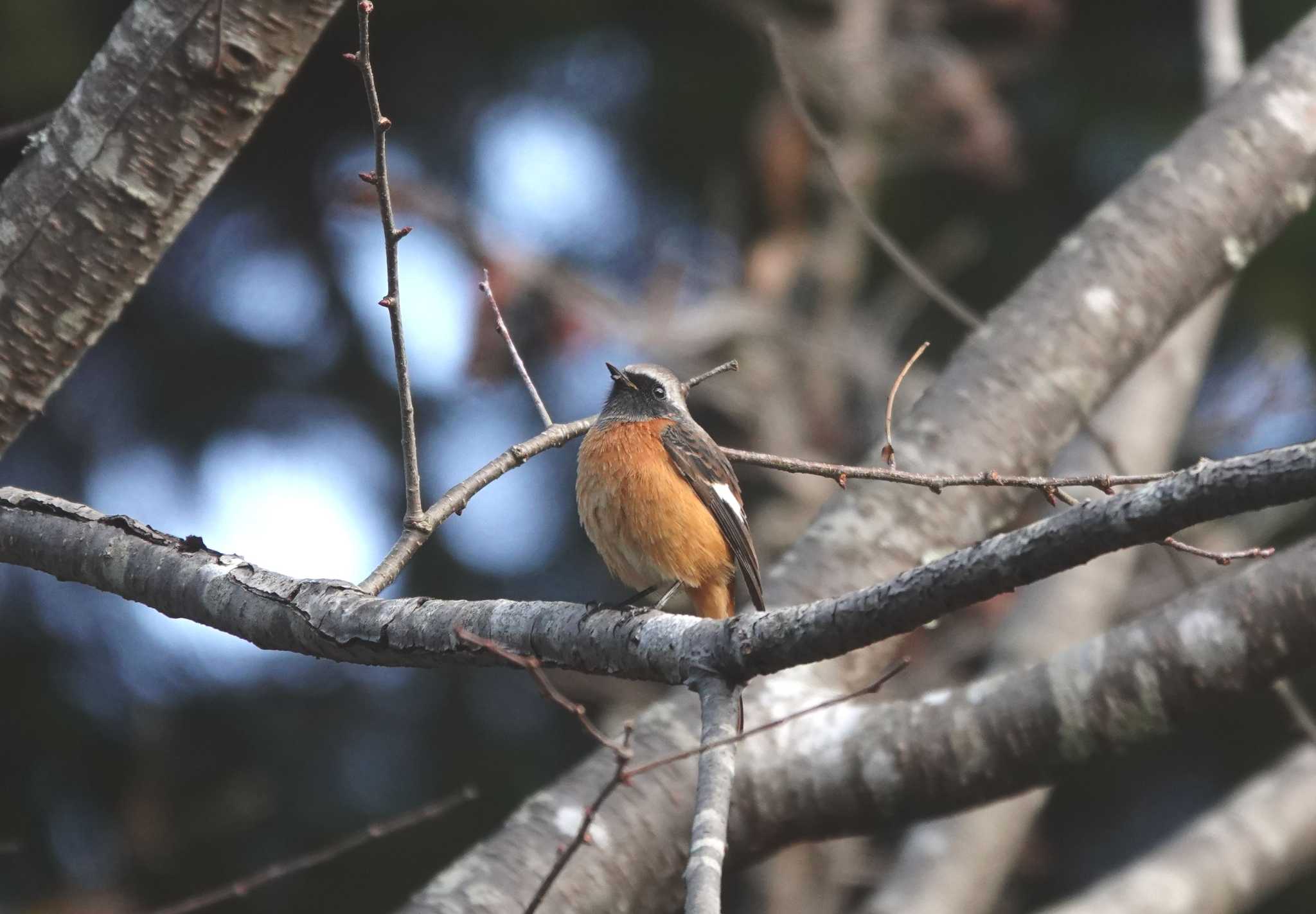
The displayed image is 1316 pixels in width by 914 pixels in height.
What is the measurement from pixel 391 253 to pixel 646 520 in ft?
5.56

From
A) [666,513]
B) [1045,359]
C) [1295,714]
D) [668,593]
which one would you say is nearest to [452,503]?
[666,513]

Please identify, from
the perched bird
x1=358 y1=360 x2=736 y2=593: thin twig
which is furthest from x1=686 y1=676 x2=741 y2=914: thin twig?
the perched bird

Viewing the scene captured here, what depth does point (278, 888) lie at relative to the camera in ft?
22.7

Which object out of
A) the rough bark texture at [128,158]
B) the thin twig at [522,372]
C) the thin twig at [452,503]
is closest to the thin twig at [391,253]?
the thin twig at [452,503]

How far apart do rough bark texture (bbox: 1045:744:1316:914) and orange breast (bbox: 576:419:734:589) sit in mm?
2447

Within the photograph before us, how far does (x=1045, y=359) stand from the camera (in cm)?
431

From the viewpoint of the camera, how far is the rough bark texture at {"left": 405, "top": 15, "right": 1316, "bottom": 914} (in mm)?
3779

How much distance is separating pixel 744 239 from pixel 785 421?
2.12 meters

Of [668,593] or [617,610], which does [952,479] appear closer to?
[617,610]

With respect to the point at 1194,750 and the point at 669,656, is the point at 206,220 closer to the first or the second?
the point at 669,656

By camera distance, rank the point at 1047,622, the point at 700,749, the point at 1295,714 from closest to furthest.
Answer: the point at 700,749
the point at 1295,714
the point at 1047,622

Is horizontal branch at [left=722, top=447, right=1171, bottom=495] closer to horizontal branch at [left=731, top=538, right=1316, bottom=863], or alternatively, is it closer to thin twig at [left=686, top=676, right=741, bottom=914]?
thin twig at [left=686, top=676, right=741, bottom=914]

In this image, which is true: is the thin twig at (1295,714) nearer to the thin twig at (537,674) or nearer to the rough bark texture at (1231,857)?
the rough bark texture at (1231,857)

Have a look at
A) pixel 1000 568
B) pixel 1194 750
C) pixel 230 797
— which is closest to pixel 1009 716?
pixel 1000 568
